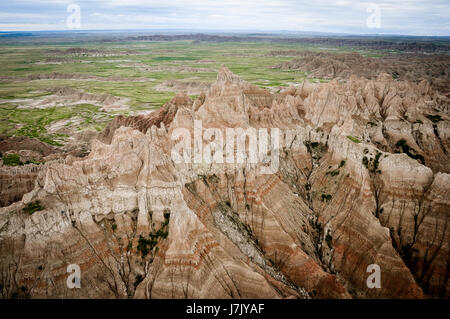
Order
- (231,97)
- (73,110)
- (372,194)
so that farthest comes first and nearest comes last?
(73,110) < (231,97) < (372,194)

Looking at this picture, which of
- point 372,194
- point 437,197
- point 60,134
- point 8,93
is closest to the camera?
point 437,197

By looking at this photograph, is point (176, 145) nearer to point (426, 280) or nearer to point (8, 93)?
point (426, 280)

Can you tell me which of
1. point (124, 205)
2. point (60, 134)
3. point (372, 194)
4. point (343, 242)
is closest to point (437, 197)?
point (372, 194)

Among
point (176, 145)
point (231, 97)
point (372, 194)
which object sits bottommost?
point (372, 194)

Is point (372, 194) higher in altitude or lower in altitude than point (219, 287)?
higher

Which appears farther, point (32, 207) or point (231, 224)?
point (231, 224)

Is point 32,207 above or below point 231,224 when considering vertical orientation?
above

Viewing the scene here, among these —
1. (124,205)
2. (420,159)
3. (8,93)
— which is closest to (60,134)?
(124,205)

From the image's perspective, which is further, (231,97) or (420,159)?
(231,97)
